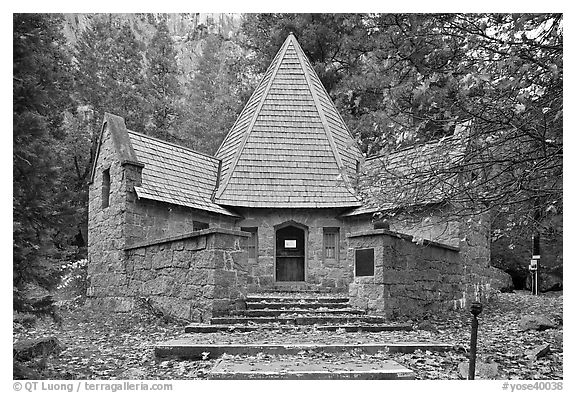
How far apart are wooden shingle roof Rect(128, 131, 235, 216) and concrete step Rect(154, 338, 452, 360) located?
626 cm

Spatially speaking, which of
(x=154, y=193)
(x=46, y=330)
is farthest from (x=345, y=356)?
(x=154, y=193)

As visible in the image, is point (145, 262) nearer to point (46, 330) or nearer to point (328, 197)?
point (46, 330)

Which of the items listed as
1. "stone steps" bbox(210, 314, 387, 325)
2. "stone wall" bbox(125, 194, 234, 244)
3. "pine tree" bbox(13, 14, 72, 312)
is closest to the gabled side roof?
"stone wall" bbox(125, 194, 234, 244)

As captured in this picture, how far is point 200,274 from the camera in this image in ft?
35.2

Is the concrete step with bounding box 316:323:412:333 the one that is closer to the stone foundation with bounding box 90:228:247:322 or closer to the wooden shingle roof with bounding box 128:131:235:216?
the stone foundation with bounding box 90:228:247:322

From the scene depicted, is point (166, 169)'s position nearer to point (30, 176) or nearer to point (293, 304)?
point (293, 304)

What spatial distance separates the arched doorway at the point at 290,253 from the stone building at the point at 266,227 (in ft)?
0.09

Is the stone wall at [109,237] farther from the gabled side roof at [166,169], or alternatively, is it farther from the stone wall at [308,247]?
the stone wall at [308,247]

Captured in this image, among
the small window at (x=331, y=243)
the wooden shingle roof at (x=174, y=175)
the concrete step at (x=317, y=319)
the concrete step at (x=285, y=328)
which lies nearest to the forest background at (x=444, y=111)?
the concrete step at (x=285, y=328)

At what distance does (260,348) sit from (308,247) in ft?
25.2

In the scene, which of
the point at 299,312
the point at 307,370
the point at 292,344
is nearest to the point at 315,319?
the point at 299,312

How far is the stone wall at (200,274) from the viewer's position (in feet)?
34.7

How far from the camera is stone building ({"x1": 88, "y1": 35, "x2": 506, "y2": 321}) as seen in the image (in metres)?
11.0

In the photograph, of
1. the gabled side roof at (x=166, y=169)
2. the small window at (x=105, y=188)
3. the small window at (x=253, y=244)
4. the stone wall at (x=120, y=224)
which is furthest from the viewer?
the small window at (x=253, y=244)
